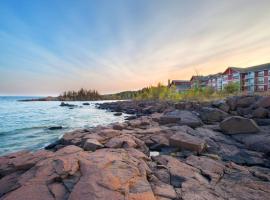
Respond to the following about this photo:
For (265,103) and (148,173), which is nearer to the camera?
(148,173)

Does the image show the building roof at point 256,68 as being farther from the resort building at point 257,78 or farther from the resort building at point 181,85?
the resort building at point 181,85

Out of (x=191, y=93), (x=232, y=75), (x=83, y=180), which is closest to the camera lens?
(x=83, y=180)

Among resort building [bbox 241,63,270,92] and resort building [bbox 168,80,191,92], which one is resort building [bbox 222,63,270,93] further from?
resort building [bbox 168,80,191,92]

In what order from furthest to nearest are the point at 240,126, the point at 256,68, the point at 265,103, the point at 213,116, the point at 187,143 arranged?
the point at 256,68
the point at 213,116
the point at 265,103
the point at 240,126
the point at 187,143

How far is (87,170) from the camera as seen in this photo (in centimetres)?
337

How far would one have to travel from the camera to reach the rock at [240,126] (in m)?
6.99

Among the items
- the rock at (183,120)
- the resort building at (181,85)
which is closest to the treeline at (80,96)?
the resort building at (181,85)

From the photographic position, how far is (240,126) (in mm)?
7109

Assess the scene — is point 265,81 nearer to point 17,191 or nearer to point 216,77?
point 216,77

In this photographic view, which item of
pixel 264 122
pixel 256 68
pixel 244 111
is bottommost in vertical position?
pixel 264 122

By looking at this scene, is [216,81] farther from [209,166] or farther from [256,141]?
[209,166]

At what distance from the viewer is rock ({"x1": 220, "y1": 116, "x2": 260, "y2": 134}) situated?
22.9 feet

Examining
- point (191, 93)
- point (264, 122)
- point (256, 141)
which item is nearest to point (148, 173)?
point (256, 141)

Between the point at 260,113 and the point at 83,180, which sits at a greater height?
the point at 260,113
